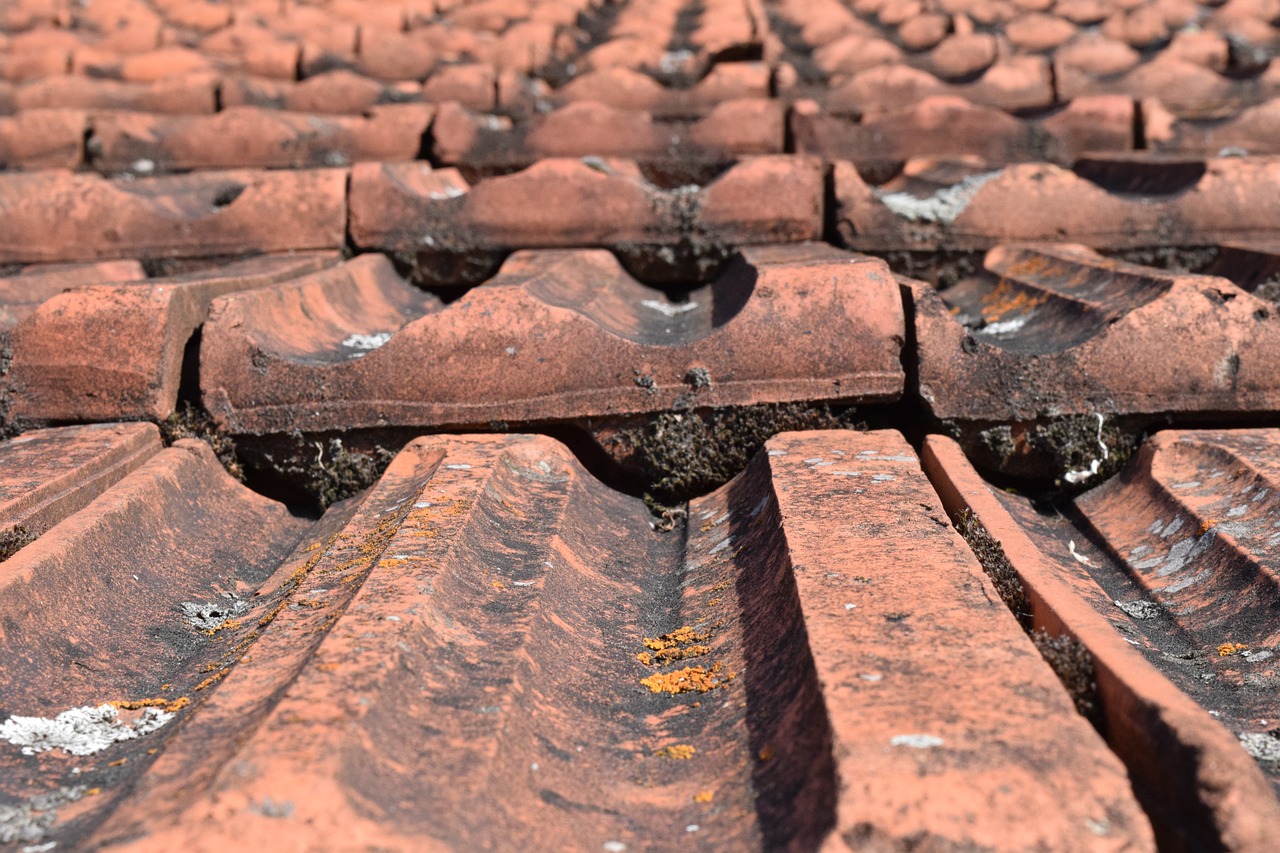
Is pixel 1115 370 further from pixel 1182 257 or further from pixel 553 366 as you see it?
pixel 553 366

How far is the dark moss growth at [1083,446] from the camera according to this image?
7.48ft

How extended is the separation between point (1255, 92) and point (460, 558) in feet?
13.1

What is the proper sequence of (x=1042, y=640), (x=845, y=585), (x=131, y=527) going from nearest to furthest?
(x=1042, y=640)
(x=845, y=585)
(x=131, y=527)

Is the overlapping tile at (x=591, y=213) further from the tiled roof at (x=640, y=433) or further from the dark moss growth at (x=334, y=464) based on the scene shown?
the dark moss growth at (x=334, y=464)

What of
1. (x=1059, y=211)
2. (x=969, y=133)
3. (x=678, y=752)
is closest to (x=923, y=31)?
(x=969, y=133)

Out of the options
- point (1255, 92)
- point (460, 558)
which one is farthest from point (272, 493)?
point (1255, 92)

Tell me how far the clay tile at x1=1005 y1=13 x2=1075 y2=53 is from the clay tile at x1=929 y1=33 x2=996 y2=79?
0.17 meters

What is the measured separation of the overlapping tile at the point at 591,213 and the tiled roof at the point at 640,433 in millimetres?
15

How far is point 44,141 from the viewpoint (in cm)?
381

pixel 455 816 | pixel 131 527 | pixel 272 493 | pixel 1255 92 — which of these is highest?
pixel 1255 92

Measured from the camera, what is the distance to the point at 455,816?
1.10 metres

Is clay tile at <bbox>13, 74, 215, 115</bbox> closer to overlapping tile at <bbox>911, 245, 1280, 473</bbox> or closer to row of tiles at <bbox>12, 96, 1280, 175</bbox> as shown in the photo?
row of tiles at <bbox>12, 96, 1280, 175</bbox>

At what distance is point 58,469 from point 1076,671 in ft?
6.02

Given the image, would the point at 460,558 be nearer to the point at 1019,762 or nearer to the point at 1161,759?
the point at 1019,762
